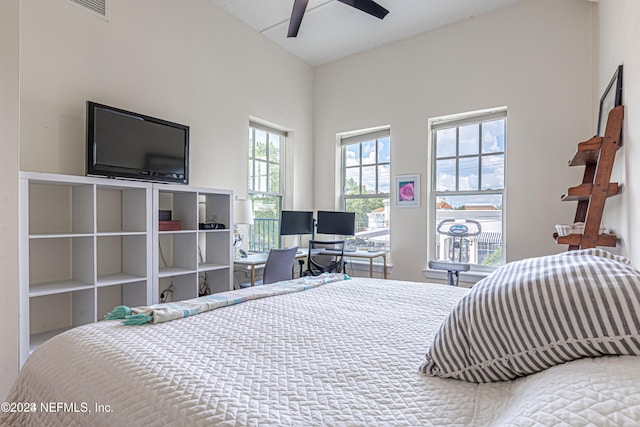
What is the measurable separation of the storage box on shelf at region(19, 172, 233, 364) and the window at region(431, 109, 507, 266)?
2586 millimetres

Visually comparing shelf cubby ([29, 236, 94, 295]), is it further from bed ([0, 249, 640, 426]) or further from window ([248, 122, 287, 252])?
window ([248, 122, 287, 252])

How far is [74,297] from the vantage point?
8.30ft

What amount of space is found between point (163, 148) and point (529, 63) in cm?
366

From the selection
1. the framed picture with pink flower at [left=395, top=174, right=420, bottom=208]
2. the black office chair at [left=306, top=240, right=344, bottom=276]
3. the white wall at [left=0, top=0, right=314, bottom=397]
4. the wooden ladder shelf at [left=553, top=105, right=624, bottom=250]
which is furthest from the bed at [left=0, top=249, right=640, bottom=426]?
the framed picture with pink flower at [left=395, top=174, right=420, bottom=208]

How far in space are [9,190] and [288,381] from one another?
199 centimetres

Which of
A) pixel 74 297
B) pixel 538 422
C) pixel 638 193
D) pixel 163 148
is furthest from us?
pixel 163 148

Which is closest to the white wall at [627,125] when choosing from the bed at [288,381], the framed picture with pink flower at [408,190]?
the bed at [288,381]

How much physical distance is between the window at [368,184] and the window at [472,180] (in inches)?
25.8

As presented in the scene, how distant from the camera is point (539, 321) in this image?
725 millimetres

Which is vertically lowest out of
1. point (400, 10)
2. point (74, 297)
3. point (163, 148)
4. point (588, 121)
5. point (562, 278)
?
point (74, 297)

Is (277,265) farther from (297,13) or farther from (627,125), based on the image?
(627,125)

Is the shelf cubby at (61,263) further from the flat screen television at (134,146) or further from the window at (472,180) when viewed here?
the window at (472,180)

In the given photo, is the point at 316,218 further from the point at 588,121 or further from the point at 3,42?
the point at 3,42

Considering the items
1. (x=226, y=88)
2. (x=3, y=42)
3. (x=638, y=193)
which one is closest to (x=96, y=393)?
(x=3, y=42)
